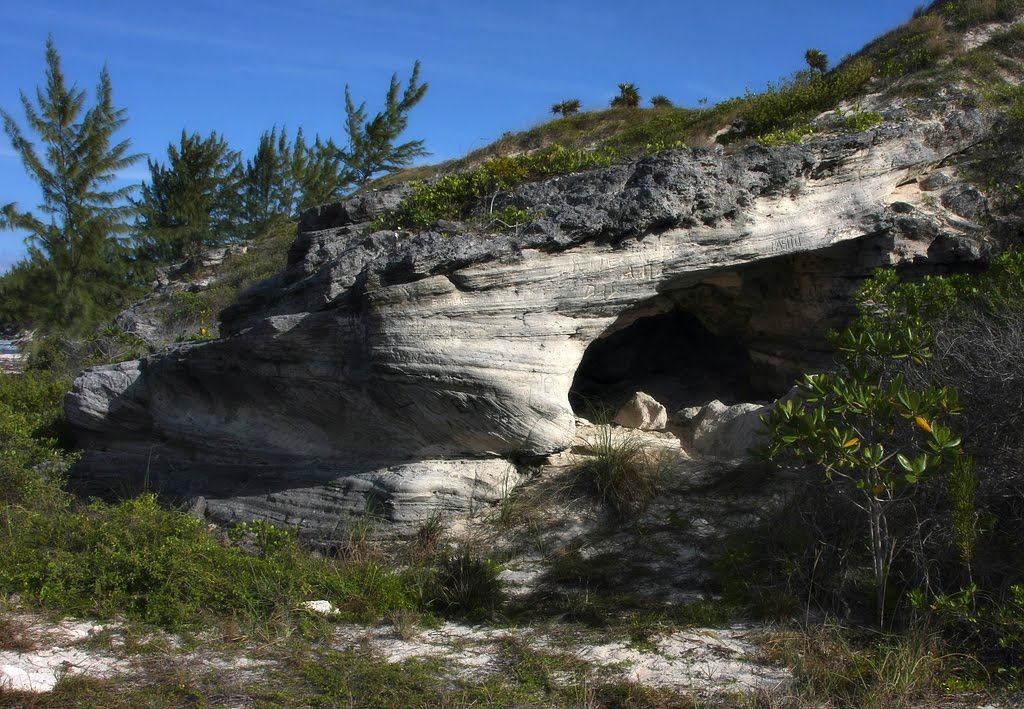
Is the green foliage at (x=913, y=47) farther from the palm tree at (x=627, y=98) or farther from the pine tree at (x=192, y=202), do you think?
the pine tree at (x=192, y=202)

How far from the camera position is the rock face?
7391 millimetres

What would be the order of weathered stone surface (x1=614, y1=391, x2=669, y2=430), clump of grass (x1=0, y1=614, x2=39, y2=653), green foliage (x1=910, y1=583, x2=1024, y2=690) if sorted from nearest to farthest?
1. green foliage (x1=910, y1=583, x2=1024, y2=690)
2. clump of grass (x1=0, y1=614, x2=39, y2=653)
3. weathered stone surface (x1=614, y1=391, x2=669, y2=430)

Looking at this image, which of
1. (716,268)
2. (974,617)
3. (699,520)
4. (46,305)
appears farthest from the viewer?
(46,305)

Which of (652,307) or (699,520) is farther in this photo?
(652,307)

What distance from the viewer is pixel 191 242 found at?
25.2m

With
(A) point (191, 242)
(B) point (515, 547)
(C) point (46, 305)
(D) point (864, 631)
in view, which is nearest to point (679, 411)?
(B) point (515, 547)

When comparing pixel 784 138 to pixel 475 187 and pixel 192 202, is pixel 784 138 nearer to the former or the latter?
pixel 475 187

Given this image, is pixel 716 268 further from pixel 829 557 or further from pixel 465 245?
pixel 829 557

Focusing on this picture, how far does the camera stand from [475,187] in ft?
30.2

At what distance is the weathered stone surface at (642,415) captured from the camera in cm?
905

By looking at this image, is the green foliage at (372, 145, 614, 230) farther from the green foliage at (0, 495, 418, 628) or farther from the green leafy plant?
the green leafy plant

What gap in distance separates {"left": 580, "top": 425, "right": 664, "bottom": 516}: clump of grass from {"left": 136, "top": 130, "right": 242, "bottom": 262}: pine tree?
19.7m

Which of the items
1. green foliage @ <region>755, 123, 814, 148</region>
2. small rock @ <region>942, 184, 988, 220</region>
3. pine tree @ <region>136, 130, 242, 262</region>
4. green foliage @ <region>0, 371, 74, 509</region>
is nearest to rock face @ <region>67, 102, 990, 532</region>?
small rock @ <region>942, 184, 988, 220</region>

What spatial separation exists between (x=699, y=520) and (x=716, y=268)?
2.54m
